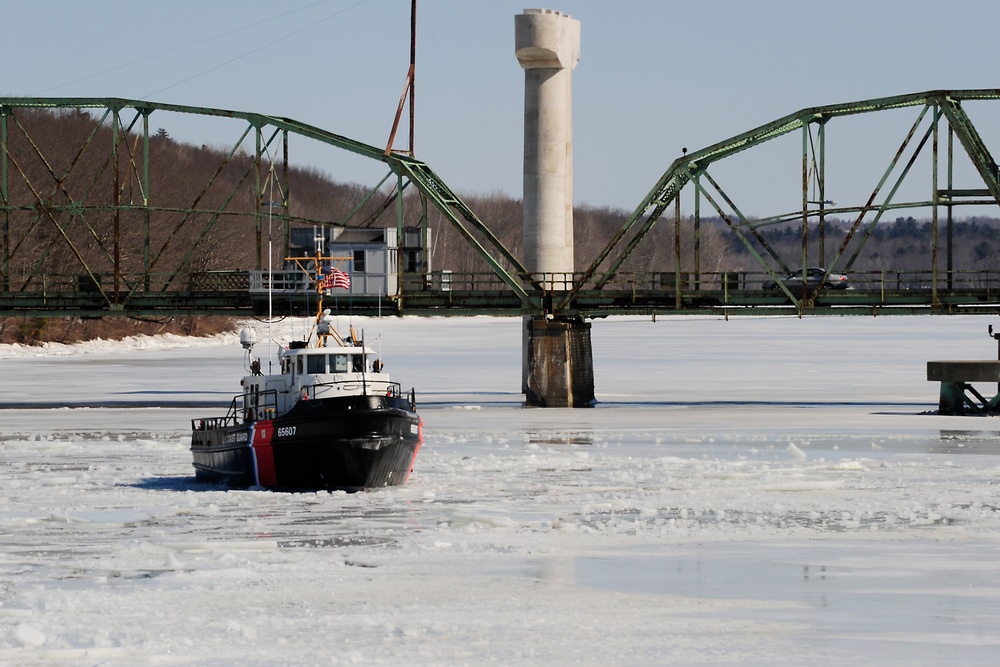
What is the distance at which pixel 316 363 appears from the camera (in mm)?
34125

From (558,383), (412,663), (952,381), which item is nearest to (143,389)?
(558,383)

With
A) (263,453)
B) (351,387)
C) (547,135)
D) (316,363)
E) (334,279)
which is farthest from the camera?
(547,135)

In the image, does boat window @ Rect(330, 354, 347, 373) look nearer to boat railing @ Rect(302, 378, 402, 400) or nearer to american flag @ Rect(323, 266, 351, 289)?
boat railing @ Rect(302, 378, 402, 400)

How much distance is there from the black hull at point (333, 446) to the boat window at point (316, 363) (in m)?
2.01

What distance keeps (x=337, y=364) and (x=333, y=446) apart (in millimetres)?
3091

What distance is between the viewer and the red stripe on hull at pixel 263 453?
32094 millimetres

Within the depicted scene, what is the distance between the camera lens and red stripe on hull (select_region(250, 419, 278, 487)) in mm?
32094

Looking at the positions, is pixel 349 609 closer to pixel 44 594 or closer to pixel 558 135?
pixel 44 594

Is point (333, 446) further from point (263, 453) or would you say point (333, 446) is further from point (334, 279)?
point (334, 279)

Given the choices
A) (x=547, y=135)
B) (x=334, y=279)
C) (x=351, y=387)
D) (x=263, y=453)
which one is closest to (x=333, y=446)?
(x=263, y=453)

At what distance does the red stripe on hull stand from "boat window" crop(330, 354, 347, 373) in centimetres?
223

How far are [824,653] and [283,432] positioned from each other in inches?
678

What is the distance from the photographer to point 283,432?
3195 centimetres

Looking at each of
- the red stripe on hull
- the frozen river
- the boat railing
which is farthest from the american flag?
the red stripe on hull
